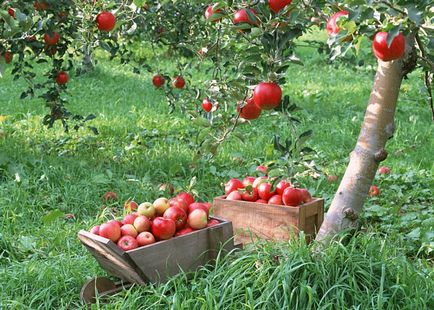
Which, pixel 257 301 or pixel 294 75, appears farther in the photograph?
pixel 294 75

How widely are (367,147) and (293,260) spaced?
22.4 inches

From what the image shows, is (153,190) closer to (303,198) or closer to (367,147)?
(303,198)

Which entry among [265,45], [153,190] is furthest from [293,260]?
[153,190]

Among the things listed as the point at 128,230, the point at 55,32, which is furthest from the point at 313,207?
the point at 55,32

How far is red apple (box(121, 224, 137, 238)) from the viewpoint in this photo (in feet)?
8.93

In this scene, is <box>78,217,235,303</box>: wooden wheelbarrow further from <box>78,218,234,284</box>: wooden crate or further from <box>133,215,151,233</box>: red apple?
<box>133,215,151,233</box>: red apple

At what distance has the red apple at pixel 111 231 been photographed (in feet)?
8.81

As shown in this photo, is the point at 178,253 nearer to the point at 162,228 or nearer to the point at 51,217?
the point at 162,228

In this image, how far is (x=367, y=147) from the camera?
2750mm

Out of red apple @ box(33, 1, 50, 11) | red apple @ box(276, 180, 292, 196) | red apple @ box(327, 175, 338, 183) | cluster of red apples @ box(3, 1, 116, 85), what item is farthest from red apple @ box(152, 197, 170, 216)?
red apple @ box(327, 175, 338, 183)

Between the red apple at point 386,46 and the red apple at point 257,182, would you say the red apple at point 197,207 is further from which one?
the red apple at point 386,46

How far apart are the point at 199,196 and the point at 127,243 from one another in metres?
1.67

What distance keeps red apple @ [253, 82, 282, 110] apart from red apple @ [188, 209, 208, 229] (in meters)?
0.68

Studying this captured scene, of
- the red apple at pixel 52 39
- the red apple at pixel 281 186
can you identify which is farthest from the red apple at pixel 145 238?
the red apple at pixel 52 39
